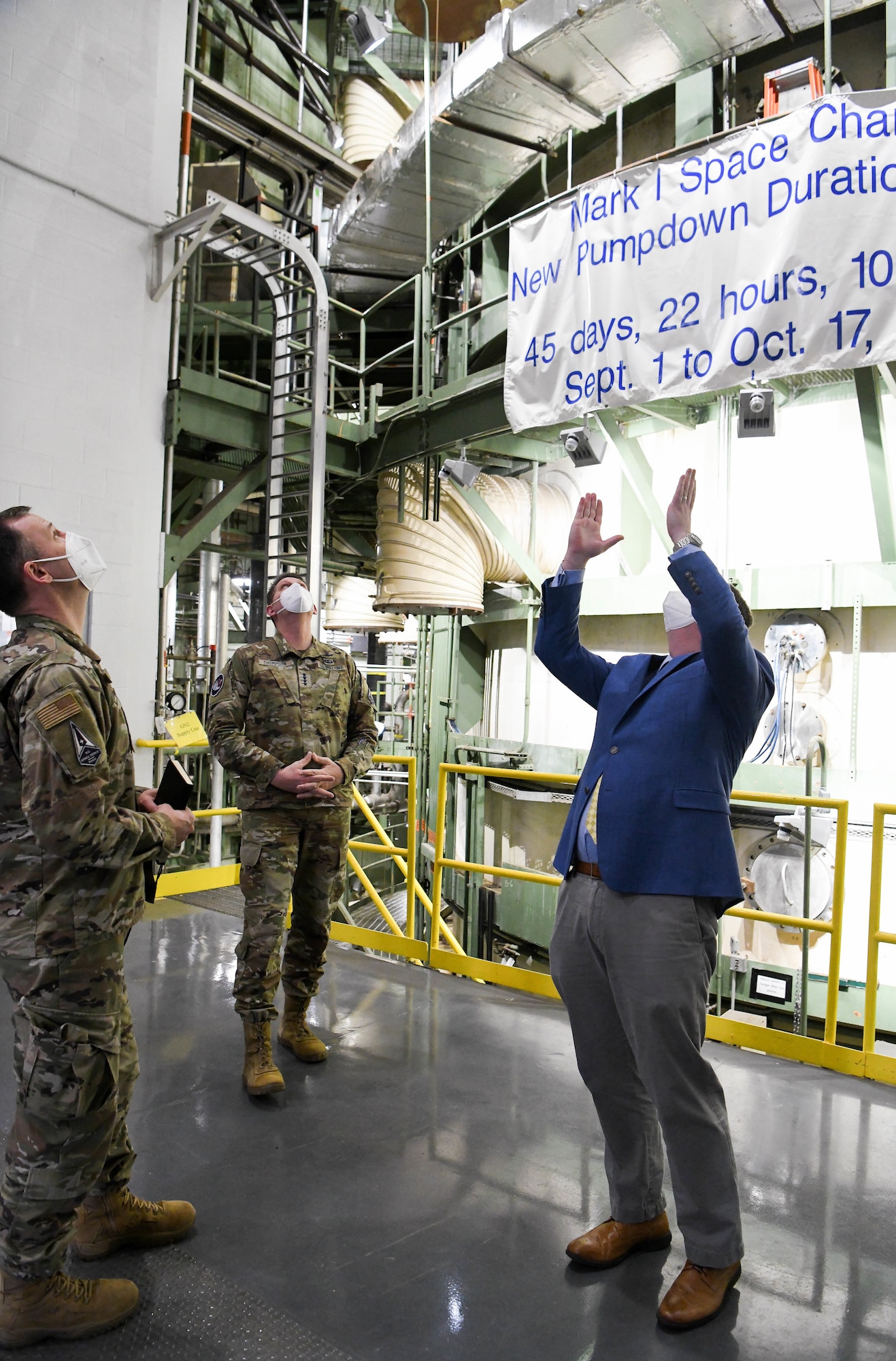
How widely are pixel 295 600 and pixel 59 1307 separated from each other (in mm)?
2445

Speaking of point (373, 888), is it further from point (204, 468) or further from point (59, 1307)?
point (204, 468)

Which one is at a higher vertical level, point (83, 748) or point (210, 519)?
point (210, 519)

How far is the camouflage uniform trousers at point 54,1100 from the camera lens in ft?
6.36

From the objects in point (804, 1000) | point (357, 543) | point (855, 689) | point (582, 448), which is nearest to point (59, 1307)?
point (804, 1000)

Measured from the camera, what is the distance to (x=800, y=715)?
6.54m

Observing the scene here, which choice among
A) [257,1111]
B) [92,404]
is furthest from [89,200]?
[257,1111]

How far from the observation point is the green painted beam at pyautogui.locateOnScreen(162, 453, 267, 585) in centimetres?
706

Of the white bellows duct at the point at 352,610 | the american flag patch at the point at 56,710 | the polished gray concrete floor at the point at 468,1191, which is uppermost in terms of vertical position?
the white bellows duct at the point at 352,610

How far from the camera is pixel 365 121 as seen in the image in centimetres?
1115

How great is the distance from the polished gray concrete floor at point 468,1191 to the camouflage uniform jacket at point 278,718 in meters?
1.21

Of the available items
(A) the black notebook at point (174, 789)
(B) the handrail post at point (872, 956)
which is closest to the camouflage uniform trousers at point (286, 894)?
(A) the black notebook at point (174, 789)

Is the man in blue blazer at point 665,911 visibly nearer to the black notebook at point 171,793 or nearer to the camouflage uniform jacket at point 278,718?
the black notebook at point 171,793

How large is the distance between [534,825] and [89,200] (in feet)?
21.8

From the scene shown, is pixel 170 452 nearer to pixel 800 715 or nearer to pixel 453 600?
pixel 453 600
